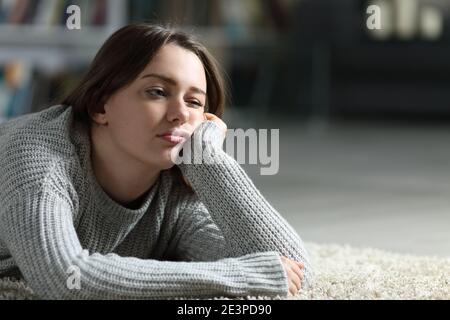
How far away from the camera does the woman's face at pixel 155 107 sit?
1380 mm

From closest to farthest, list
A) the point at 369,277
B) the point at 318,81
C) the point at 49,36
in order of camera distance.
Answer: the point at 369,277 → the point at 49,36 → the point at 318,81

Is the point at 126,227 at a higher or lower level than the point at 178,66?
lower

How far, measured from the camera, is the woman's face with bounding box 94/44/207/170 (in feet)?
→ 4.53

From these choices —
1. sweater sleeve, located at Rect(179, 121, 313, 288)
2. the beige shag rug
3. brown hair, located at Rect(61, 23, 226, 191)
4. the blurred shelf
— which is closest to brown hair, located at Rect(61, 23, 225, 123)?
brown hair, located at Rect(61, 23, 226, 191)

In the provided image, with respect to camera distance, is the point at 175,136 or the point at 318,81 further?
the point at 318,81

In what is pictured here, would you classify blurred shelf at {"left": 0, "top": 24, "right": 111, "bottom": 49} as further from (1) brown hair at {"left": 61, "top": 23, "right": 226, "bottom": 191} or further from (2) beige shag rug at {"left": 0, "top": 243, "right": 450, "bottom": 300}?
(1) brown hair at {"left": 61, "top": 23, "right": 226, "bottom": 191}

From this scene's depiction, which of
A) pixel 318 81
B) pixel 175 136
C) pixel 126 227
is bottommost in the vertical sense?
pixel 318 81

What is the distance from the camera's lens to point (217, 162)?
4.80 ft

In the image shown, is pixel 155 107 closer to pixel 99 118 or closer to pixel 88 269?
pixel 99 118

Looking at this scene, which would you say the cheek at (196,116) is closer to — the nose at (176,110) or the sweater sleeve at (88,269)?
the nose at (176,110)

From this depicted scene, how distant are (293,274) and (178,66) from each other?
1.19ft

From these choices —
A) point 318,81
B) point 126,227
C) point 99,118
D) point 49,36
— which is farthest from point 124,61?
point 318,81

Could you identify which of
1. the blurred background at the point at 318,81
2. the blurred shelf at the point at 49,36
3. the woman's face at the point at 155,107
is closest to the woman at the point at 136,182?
the woman's face at the point at 155,107

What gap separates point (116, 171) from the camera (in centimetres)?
145
